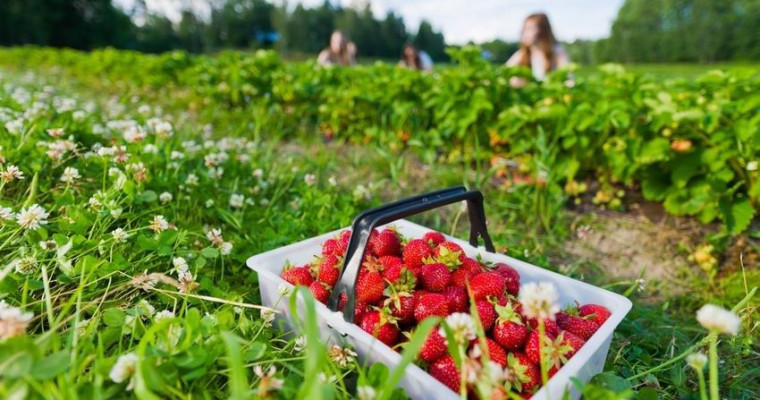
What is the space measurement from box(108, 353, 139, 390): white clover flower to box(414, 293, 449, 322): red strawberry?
1.94 ft

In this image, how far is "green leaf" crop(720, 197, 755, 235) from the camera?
6.97ft

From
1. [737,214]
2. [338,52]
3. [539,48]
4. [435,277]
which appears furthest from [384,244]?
[338,52]

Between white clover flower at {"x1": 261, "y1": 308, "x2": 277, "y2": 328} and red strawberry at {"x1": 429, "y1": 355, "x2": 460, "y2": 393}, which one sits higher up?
A: white clover flower at {"x1": 261, "y1": 308, "x2": 277, "y2": 328}

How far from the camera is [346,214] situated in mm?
2072

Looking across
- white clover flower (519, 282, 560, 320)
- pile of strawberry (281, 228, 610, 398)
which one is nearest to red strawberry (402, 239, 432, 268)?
pile of strawberry (281, 228, 610, 398)

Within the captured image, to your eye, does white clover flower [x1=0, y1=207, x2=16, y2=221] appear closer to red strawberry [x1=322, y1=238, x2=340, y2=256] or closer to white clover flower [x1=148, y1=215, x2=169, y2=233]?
white clover flower [x1=148, y1=215, x2=169, y2=233]

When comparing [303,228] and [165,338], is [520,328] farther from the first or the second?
[303,228]

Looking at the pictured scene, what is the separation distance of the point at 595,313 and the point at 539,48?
12.8 ft

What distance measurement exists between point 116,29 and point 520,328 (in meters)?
36.6

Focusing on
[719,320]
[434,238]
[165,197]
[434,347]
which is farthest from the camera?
[165,197]

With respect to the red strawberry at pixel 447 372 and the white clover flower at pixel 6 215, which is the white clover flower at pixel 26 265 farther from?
the red strawberry at pixel 447 372

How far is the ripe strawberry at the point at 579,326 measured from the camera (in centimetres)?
105

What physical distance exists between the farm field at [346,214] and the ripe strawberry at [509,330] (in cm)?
19

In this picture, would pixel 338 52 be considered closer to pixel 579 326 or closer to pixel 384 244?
pixel 384 244
